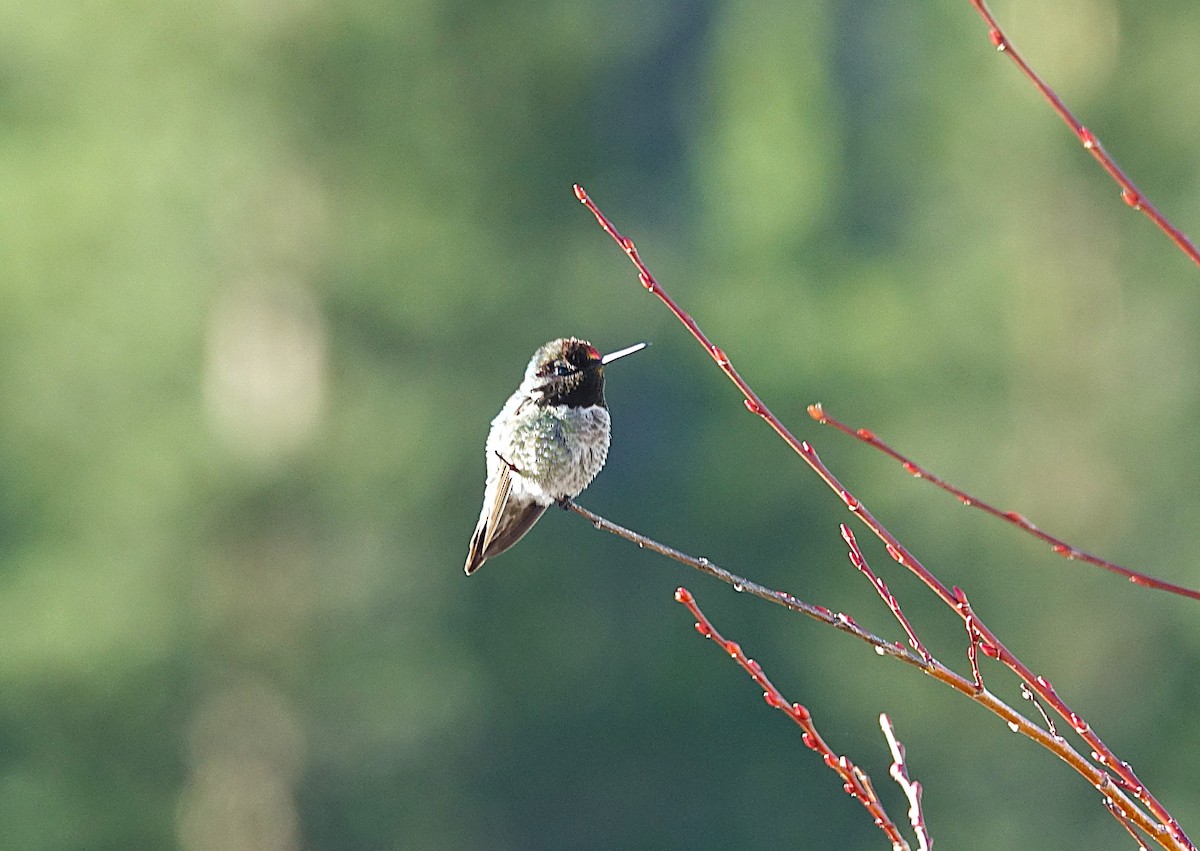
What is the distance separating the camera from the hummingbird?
12.3ft

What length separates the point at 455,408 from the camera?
11523 millimetres

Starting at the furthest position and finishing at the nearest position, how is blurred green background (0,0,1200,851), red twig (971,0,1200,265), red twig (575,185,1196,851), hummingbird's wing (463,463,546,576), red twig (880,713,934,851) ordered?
blurred green background (0,0,1200,851) < hummingbird's wing (463,463,546,576) < red twig (880,713,934,851) < red twig (575,185,1196,851) < red twig (971,0,1200,265)

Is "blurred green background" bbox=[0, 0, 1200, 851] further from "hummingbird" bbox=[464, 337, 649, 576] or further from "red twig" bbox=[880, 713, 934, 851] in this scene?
"red twig" bbox=[880, 713, 934, 851]

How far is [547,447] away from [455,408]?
781 centimetres

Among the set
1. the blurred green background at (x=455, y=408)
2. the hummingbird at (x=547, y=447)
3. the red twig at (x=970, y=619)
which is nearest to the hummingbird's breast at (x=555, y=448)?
the hummingbird at (x=547, y=447)

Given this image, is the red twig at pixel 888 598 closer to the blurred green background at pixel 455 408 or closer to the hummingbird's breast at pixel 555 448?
the hummingbird's breast at pixel 555 448

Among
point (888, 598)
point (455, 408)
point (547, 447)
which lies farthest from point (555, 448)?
point (455, 408)

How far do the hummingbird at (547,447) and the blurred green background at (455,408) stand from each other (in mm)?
6939

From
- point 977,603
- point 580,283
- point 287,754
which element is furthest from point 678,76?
point 287,754

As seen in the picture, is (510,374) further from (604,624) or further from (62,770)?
(62,770)

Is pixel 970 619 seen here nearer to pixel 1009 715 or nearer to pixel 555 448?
pixel 1009 715

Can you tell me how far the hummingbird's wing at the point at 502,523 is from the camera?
373cm

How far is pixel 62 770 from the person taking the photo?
11352 millimetres

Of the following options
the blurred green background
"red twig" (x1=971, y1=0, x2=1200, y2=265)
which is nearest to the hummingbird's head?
"red twig" (x1=971, y1=0, x2=1200, y2=265)
